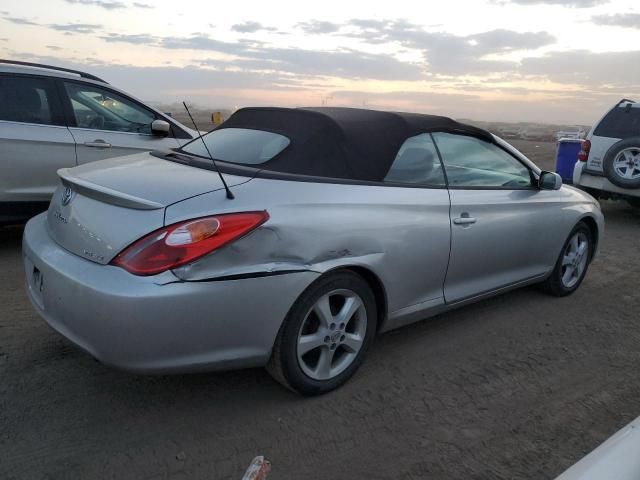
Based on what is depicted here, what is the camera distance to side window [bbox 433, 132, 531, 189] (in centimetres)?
387

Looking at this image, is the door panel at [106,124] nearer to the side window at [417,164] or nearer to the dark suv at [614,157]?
the side window at [417,164]

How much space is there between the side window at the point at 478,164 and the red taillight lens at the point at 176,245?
1750mm

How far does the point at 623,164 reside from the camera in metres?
8.01

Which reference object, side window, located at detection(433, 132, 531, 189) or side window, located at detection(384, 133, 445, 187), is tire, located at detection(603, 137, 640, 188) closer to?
side window, located at detection(433, 132, 531, 189)

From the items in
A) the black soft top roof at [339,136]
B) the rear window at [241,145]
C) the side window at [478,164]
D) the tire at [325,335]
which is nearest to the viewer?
the tire at [325,335]

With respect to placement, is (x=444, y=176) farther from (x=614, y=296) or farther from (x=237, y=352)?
(x=614, y=296)

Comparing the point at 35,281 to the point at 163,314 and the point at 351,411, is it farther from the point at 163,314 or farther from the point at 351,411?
the point at 351,411

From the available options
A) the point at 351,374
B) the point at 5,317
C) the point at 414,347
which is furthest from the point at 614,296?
the point at 5,317


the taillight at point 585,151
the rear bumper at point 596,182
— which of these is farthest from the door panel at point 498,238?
the taillight at point 585,151

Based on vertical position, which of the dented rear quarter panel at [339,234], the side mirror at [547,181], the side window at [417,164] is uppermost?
the side window at [417,164]

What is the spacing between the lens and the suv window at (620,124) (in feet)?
27.1

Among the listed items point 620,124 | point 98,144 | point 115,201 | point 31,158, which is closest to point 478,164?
point 115,201

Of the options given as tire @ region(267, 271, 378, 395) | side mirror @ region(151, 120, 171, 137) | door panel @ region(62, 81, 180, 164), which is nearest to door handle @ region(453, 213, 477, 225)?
tire @ region(267, 271, 378, 395)

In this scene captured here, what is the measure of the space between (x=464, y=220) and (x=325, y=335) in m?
1.27
